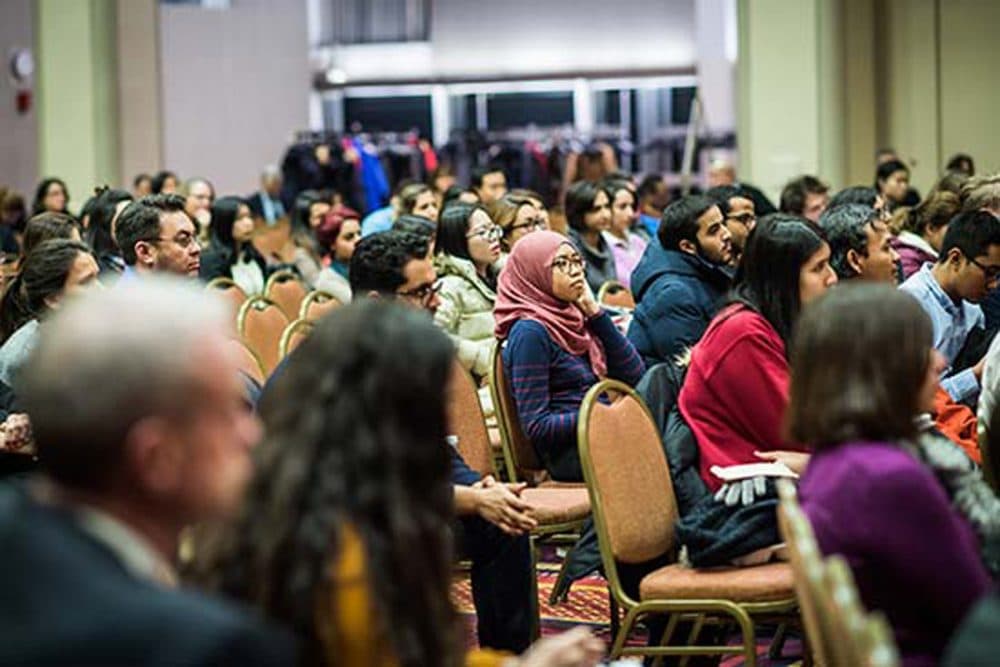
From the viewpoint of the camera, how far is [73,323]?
1.80 metres

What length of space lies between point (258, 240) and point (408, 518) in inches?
428

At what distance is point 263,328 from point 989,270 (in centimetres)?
266

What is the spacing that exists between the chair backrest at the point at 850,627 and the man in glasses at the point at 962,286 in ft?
10.4

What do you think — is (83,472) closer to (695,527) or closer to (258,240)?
(695,527)

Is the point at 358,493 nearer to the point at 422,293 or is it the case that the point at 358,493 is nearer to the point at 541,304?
the point at 422,293

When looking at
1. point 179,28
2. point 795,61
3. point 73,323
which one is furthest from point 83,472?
point 179,28

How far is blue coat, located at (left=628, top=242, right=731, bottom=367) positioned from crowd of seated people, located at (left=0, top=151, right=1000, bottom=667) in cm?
1

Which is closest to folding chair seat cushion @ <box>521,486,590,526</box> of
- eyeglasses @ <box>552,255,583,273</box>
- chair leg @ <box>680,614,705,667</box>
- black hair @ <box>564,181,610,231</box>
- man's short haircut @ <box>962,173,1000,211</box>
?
chair leg @ <box>680,614,705,667</box>

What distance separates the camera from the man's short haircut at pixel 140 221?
552cm

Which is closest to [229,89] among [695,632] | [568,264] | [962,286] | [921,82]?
[921,82]

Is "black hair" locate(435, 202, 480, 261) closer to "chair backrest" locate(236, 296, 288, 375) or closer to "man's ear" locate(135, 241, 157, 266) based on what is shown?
"chair backrest" locate(236, 296, 288, 375)

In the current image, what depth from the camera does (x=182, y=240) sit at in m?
5.55

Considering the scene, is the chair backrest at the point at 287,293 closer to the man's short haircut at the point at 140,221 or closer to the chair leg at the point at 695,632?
the man's short haircut at the point at 140,221

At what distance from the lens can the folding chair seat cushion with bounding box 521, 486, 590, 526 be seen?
4836mm
